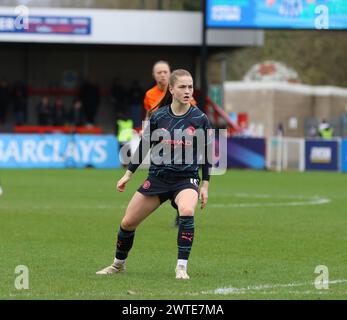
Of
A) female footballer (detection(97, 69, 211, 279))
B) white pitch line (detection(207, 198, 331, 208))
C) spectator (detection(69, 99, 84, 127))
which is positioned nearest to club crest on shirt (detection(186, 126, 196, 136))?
female footballer (detection(97, 69, 211, 279))

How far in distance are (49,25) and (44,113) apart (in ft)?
11.7

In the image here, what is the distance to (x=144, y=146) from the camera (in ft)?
36.3

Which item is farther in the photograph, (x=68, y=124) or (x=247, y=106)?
(x=247, y=106)

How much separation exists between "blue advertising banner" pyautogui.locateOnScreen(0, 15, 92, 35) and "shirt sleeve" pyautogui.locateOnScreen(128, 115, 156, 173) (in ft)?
103

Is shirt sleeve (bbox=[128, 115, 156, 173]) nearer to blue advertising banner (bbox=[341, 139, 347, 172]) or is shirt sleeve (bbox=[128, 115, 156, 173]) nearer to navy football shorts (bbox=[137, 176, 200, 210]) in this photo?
navy football shorts (bbox=[137, 176, 200, 210])

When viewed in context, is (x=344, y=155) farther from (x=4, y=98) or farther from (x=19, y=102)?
(x=4, y=98)

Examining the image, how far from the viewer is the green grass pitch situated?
9.75 metres

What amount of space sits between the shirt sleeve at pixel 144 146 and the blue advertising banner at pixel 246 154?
2712 cm

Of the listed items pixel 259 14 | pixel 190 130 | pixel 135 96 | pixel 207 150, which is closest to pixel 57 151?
pixel 135 96

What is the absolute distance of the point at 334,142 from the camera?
1499 inches
